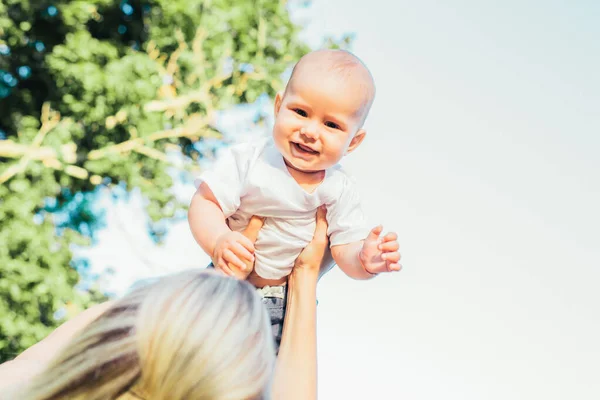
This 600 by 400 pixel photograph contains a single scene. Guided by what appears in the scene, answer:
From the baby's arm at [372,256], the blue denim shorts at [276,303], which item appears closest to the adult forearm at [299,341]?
the blue denim shorts at [276,303]

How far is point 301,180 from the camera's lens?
7.61 ft

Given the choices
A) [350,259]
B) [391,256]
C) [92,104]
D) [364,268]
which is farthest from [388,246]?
[92,104]

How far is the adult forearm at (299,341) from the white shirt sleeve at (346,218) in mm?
173

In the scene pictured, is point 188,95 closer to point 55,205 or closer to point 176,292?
point 55,205

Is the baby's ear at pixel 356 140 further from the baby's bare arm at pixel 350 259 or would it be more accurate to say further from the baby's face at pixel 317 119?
the baby's bare arm at pixel 350 259

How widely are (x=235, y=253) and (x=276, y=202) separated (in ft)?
1.26

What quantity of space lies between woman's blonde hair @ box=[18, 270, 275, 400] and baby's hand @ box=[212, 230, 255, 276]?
718 mm

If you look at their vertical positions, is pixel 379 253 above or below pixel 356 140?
below

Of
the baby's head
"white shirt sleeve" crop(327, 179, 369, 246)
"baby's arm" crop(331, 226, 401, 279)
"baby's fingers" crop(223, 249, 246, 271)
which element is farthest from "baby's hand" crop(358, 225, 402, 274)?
"baby's fingers" crop(223, 249, 246, 271)

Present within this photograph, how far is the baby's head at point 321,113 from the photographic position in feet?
7.27

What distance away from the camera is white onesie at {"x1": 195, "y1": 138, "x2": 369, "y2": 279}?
7.41 ft

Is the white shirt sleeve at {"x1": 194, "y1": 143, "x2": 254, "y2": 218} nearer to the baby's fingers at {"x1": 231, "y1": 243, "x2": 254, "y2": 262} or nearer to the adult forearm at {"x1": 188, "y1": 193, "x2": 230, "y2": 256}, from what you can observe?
the adult forearm at {"x1": 188, "y1": 193, "x2": 230, "y2": 256}

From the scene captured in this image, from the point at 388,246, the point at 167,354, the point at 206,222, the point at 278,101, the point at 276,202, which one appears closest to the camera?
the point at 167,354

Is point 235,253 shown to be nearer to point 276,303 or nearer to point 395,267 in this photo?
point 395,267
